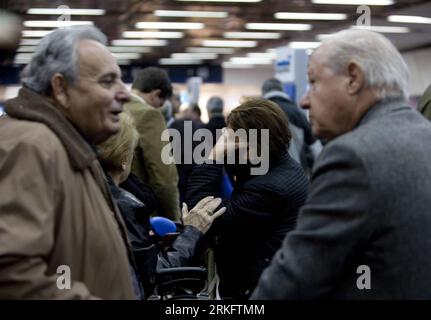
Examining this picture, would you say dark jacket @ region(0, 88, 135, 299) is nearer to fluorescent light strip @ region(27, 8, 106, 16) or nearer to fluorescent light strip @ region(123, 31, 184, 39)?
fluorescent light strip @ region(27, 8, 106, 16)

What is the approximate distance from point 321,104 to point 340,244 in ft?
1.27

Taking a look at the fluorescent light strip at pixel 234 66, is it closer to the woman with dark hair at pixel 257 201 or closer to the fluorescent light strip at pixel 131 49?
the fluorescent light strip at pixel 131 49

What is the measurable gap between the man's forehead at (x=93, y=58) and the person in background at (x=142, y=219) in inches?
26.3

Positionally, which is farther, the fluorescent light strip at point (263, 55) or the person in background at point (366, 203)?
the fluorescent light strip at point (263, 55)

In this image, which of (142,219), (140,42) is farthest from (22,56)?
(142,219)

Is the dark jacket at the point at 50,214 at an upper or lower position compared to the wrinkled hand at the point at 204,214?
upper

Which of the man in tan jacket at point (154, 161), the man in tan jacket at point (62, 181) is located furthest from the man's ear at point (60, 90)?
the man in tan jacket at point (154, 161)

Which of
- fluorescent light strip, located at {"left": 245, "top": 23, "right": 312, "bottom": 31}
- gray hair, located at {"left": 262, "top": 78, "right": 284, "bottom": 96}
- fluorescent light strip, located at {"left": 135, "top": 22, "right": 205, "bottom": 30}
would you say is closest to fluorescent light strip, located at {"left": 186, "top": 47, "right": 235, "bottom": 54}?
fluorescent light strip, located at {"left": 245, "top": 23, "right": 312, "bottom": 31}

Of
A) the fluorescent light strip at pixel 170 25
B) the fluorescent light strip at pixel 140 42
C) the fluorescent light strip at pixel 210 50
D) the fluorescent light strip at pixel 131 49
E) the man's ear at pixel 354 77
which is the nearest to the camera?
the man's ear at pixel 354 77

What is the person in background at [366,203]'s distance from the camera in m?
1.68

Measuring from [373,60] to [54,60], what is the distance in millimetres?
811

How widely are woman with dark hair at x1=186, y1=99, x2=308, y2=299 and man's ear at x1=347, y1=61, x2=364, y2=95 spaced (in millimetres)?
1161

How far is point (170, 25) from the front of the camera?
16.8 metres

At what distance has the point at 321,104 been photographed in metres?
1.88
